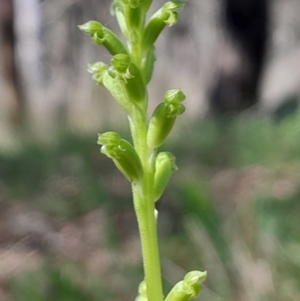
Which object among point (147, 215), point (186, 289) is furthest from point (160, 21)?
point (186, 289)

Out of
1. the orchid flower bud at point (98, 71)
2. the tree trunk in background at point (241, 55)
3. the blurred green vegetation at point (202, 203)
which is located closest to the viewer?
the orchid flower bud at point (98, 71)

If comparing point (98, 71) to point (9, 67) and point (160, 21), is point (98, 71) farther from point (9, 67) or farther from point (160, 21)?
point (9, 67)

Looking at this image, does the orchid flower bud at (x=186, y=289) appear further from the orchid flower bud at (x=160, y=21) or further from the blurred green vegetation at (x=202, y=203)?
the blurred green vegetation at (x=202, y=203)

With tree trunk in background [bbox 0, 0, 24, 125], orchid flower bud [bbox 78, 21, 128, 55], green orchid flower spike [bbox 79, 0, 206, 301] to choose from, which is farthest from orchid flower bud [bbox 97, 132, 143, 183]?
tree trunk in background [bbox 0, 0, 24, 125]

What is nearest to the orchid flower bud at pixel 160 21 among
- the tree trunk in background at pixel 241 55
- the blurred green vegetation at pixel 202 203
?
the blurred green vegetation at pixel 202 203

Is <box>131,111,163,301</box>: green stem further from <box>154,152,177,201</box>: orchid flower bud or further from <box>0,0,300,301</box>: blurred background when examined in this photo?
<box>0,0,300,301</box>: blurred background

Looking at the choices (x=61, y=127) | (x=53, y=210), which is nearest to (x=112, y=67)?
(x=53, y=210)

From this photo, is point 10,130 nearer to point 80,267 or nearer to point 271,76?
point 80,267
